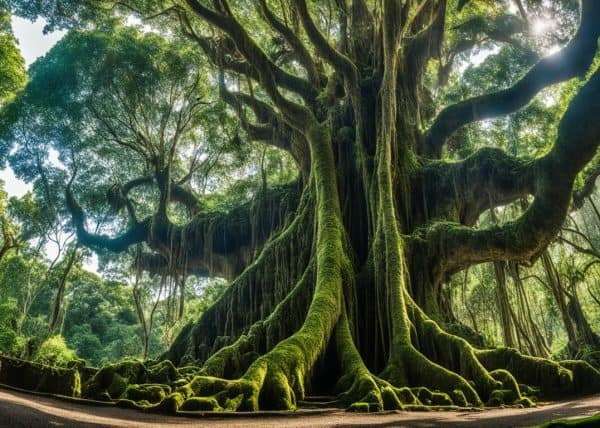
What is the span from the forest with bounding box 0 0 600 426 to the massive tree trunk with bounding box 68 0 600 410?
5 cm

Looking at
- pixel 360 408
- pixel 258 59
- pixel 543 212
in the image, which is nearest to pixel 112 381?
pixel 360 408

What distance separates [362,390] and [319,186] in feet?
16.8

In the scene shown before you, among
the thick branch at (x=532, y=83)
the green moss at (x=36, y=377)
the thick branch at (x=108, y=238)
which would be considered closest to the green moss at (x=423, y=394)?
the green moss at (x=36, y=377)

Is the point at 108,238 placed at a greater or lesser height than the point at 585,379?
greater

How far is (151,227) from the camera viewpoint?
14.0 meters

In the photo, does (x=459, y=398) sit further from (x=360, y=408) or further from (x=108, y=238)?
(x=108, y=238)

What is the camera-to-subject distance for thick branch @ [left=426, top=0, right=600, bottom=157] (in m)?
7.20

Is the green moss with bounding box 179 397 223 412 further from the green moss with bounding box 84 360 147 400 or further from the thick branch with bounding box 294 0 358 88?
the thick branch with bounding box 294 0 358 88

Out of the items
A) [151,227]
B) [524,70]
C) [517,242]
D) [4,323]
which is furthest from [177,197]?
[524,70]

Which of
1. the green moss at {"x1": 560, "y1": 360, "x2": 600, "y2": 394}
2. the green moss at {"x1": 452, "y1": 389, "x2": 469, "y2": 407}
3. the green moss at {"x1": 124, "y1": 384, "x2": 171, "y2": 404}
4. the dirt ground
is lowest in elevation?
the dirt ground

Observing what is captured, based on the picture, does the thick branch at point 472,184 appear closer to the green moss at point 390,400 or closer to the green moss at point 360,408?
the green moss at point 390,400

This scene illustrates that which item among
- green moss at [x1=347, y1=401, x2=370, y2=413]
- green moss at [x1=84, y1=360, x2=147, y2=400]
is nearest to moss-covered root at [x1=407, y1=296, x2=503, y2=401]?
green moss at [x1=347, y1=401, x2=370, y2=413]

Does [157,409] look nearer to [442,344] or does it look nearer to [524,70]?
[442,344]

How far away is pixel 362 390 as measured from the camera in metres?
5.54
